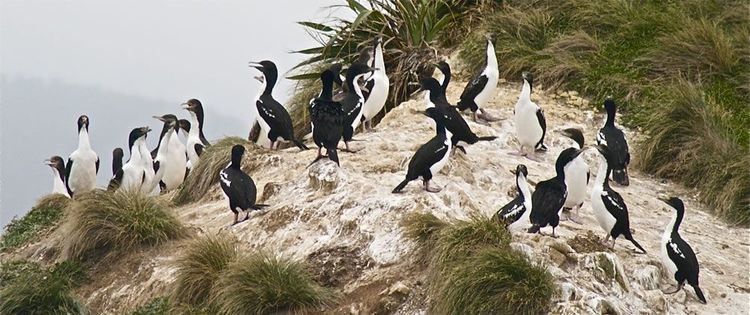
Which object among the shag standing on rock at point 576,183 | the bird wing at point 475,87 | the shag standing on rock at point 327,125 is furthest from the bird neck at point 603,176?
the bird wing at point 475,87

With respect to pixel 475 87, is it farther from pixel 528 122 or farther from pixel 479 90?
pixel 528 122

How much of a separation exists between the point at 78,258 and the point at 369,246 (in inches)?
133

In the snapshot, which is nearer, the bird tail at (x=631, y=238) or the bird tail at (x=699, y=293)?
the bird tail at (x=699, y=293)

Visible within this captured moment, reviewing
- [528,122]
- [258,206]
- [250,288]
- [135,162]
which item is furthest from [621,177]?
[135,162]

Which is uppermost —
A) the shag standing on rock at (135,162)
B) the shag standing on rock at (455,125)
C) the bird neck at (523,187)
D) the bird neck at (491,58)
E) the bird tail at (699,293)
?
the bird neck at (491,58)

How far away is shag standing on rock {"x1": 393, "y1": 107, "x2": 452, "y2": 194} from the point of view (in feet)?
37.7

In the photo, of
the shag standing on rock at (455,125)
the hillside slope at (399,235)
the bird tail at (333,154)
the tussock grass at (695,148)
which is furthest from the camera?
the tussock grass at (695,148)

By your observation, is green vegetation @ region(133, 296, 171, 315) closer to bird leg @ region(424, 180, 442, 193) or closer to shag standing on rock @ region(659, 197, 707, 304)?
bird leg @ region(424, 180, 442, 193)

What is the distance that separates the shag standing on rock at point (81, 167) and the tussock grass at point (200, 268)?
16.4 ft

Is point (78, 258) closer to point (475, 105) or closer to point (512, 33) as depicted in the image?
point (475, 105)

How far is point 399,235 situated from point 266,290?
1.39 metres

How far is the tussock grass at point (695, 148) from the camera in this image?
14.1 metres

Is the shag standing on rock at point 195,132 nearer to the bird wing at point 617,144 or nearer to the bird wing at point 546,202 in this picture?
the bird wing at point 617,144

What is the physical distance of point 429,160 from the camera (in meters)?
11.5
